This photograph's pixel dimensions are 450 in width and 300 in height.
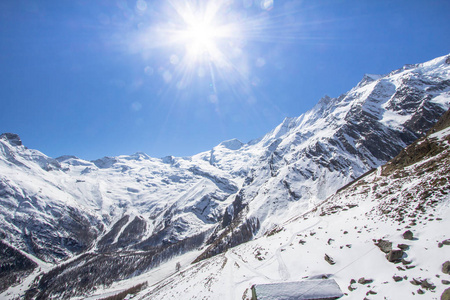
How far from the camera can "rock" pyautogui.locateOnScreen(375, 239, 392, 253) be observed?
19.5 m

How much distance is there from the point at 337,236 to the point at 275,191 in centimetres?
14042

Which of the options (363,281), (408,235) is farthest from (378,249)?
(363,281)

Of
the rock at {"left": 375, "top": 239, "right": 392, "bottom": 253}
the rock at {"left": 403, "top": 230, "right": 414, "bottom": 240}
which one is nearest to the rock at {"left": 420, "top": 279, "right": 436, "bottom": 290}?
the rock at {"left": 375, "top": 239, "right": 392, "bottom": 253}

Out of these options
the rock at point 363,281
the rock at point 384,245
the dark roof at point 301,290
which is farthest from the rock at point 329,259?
the rock at point 384,245

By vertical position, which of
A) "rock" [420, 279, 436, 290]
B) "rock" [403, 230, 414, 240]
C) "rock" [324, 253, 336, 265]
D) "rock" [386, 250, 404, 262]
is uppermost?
"rock" [403, 230, 414, 240]

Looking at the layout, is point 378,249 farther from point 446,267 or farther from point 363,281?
point 446,267

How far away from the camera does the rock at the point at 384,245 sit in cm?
1955

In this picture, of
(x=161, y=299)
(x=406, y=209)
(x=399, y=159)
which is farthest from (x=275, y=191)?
(x=406, y=209)

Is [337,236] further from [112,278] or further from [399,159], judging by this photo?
[112,278]

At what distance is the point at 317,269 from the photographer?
904 inches

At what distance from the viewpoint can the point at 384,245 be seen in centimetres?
2017

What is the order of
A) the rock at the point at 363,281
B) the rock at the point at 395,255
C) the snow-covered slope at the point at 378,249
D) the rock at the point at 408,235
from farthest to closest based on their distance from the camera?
1. the rock at the point at 408,235
2. the rock at the point at 395,255
3. the rock at the point at 363,281
4. the snow-covered slope at the point at 378,249

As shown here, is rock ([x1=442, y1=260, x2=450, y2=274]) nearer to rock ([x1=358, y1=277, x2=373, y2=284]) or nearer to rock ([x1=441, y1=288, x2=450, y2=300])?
rock ([x1=441, y1=288, x2=450, y2=300])

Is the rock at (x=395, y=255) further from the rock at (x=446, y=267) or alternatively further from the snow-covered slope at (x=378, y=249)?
the rock at (x=446, y=267)
